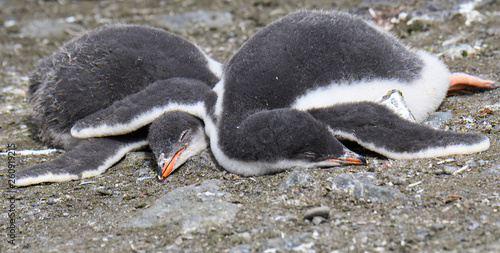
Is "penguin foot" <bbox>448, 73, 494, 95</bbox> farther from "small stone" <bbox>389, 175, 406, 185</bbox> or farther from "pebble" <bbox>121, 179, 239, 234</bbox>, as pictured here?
"pebble" <bbox>121, 179, 239, 234</bbox>

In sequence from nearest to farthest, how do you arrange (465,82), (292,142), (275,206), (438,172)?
(275,206), (438,172), (292,142), (465,82)

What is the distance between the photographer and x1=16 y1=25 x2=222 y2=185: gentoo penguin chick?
493 cm

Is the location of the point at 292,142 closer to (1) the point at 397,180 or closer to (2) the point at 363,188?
(2) the point at 363,188

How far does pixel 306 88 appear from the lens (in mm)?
4305

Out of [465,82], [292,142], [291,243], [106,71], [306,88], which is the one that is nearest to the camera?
[291,243]

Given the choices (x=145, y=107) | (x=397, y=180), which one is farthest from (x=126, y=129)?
(x=397, y=180)

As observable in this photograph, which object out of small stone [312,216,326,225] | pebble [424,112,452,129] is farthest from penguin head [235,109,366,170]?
pebble [424,112,452,129]

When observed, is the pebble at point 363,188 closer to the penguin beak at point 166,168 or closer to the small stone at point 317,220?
the small stone at point 317,220

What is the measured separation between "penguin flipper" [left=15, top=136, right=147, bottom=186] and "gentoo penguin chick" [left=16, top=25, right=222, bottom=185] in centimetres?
1

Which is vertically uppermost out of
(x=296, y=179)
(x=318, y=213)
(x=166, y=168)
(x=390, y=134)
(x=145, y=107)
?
(x=390, y=134)

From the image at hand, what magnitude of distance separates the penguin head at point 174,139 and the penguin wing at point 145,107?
0.07 m

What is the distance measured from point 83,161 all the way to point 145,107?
65 cm

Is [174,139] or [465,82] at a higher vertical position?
[465,82]

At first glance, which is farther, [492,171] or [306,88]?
[306,88]
